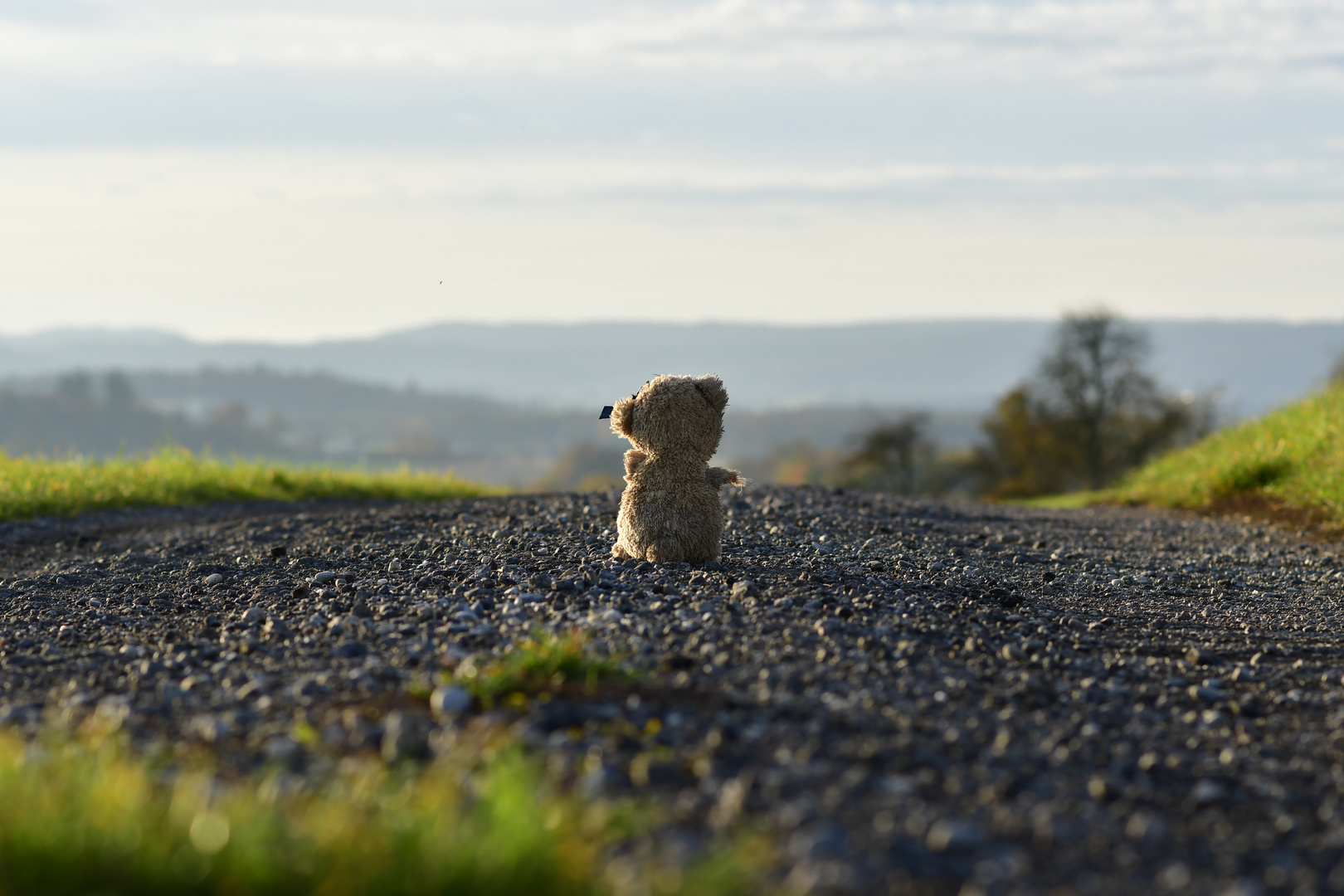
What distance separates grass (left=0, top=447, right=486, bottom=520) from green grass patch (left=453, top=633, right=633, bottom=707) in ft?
34.8

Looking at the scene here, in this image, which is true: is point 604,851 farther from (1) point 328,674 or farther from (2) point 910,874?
(1) point 328,674

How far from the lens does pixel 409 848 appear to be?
333 centimetres

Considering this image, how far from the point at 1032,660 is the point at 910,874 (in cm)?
285

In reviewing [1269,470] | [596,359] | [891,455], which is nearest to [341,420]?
[596,359]

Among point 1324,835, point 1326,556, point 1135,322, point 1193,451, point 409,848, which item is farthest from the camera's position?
point 1135,322

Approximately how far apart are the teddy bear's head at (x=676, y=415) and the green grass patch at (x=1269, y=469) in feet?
31.1

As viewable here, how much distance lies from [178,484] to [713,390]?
1049cm

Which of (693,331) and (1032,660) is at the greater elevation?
(693,331)

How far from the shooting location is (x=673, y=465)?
25.9 ft

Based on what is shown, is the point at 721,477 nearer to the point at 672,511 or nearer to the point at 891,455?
the point at 672,511

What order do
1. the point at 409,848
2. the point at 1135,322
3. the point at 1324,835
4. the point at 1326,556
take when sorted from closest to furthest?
the point at 409,848 → the point at 1324,835 → the point at 1326,556 → the point at 1135,322

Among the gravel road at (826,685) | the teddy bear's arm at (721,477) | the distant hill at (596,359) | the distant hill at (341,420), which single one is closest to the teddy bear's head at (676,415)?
the teddy bear's arm at (721,477)

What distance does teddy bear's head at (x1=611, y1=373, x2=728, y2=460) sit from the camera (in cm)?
778

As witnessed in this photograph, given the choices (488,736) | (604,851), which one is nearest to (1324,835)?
(604,851)
